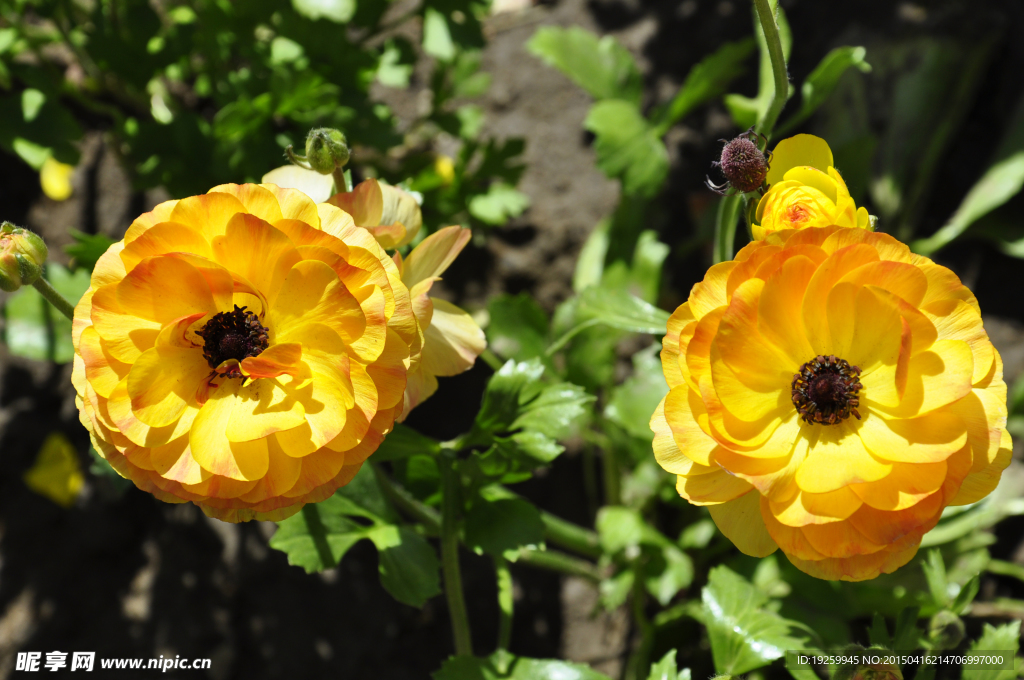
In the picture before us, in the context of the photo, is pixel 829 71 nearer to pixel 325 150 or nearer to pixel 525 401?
pixel 525 401

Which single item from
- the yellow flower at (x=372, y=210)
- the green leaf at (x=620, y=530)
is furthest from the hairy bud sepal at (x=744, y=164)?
the green leaf at (x=620, y=530)

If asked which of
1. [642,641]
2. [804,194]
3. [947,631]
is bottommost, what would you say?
[642,641]

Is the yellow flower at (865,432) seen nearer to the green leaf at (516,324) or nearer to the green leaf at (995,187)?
the green leaf at (516,324)

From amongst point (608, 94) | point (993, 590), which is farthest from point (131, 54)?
point (993, 590)

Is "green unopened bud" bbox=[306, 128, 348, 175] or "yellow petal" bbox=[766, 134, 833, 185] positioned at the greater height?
"yellow petal" bbox=[766, 134, 833, 185]

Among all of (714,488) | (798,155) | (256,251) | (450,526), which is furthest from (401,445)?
(798,155)

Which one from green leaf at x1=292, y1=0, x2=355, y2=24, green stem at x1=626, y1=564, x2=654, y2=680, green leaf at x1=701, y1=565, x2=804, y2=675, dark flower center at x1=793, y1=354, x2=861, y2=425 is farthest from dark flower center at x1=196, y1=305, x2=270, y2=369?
green stem at x1=626, y1=564, x2=654, y2=680

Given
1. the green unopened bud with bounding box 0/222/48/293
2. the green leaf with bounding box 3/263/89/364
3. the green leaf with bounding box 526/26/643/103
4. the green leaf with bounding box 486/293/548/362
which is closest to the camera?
the green unopened bud with bounding box 0/222/48/293

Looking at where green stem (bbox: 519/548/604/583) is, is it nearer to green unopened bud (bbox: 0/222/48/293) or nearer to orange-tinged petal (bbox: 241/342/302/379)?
orange-tinged petal (bbox: 241/342/302/379)
